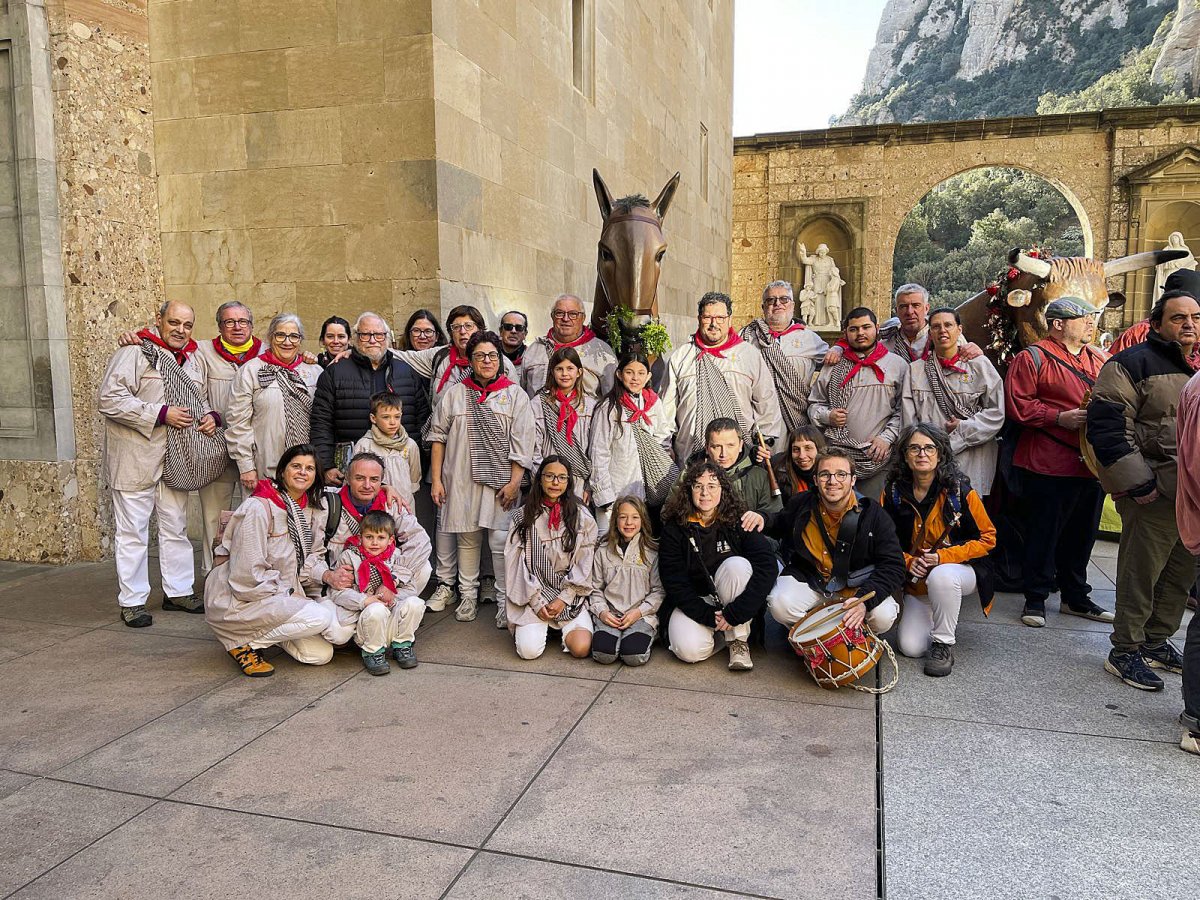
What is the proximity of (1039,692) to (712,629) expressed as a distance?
1.56 meters

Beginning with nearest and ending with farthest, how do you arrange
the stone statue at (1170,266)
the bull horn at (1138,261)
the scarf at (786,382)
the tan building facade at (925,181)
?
1. the scarf at (786,382)
2. the bull horn at (1138,261)
3. the stone statue at (1170,266)
4. the tan building facade at (925,181)

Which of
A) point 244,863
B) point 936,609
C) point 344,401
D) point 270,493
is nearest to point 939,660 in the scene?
point 936,609

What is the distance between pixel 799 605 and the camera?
445 cm

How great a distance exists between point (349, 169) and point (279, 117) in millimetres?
740

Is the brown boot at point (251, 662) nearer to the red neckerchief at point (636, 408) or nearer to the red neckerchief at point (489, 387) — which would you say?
the red neckerchief at point (489, 387)

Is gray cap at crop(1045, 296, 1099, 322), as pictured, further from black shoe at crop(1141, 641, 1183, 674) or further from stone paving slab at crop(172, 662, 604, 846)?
stone paving slab at crop(172, 662, 604, 846)

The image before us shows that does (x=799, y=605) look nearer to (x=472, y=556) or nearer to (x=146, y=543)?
(x=472, y=556)

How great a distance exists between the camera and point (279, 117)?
690 cm

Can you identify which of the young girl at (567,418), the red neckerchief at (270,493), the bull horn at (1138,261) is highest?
the bull horn at (1138,261)

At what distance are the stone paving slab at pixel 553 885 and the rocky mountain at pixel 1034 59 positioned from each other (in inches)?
2009

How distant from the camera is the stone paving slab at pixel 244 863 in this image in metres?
2.58

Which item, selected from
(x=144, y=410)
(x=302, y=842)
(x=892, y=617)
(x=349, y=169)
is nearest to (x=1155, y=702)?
(x=892, y=617)

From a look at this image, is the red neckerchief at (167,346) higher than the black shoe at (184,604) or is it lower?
higher

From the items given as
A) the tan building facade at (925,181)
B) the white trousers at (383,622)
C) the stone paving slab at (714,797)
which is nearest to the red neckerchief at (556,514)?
the white trousers at (383,622)
